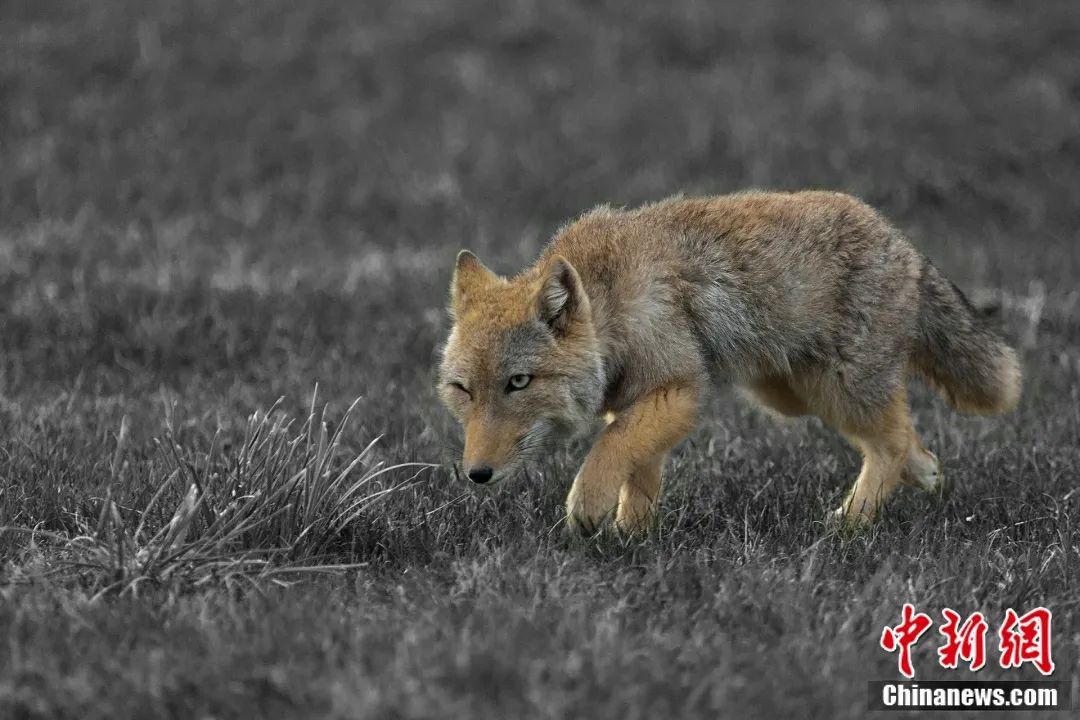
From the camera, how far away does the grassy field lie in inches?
164

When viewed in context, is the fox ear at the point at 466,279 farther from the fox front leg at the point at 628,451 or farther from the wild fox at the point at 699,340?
the fox front leg at the point at 628,451

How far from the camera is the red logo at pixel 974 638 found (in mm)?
4422

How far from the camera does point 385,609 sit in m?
4.59

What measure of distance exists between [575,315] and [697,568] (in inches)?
48.9

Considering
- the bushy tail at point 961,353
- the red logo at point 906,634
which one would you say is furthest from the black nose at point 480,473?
the bushy tail at point 961,353

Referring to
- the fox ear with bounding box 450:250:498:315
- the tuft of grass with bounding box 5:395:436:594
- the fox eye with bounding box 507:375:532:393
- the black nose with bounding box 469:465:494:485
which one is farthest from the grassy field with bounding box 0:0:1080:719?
the fox ear with bounding box 450:250:498:315

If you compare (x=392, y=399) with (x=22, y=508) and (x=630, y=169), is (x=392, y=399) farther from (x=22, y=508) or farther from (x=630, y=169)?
(x=630, y=169)

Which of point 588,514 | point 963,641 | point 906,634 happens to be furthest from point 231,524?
point 963,641

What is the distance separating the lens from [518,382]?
17.8 ft

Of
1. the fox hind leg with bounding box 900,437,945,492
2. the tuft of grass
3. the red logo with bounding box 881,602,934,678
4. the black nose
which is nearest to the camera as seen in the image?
the red logo with bounding box 881,602,934,678

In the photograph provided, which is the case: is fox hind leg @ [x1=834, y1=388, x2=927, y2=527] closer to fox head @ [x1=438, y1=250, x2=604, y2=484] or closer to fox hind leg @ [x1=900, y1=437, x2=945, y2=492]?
fox hind leg @ [x1=900, y1=437, x2=945, y2=492]

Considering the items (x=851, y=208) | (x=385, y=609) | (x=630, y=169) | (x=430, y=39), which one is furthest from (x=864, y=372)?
(x=430, y=39)

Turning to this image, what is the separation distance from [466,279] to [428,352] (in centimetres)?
312

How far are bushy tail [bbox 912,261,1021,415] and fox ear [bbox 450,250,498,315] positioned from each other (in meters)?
2.28
